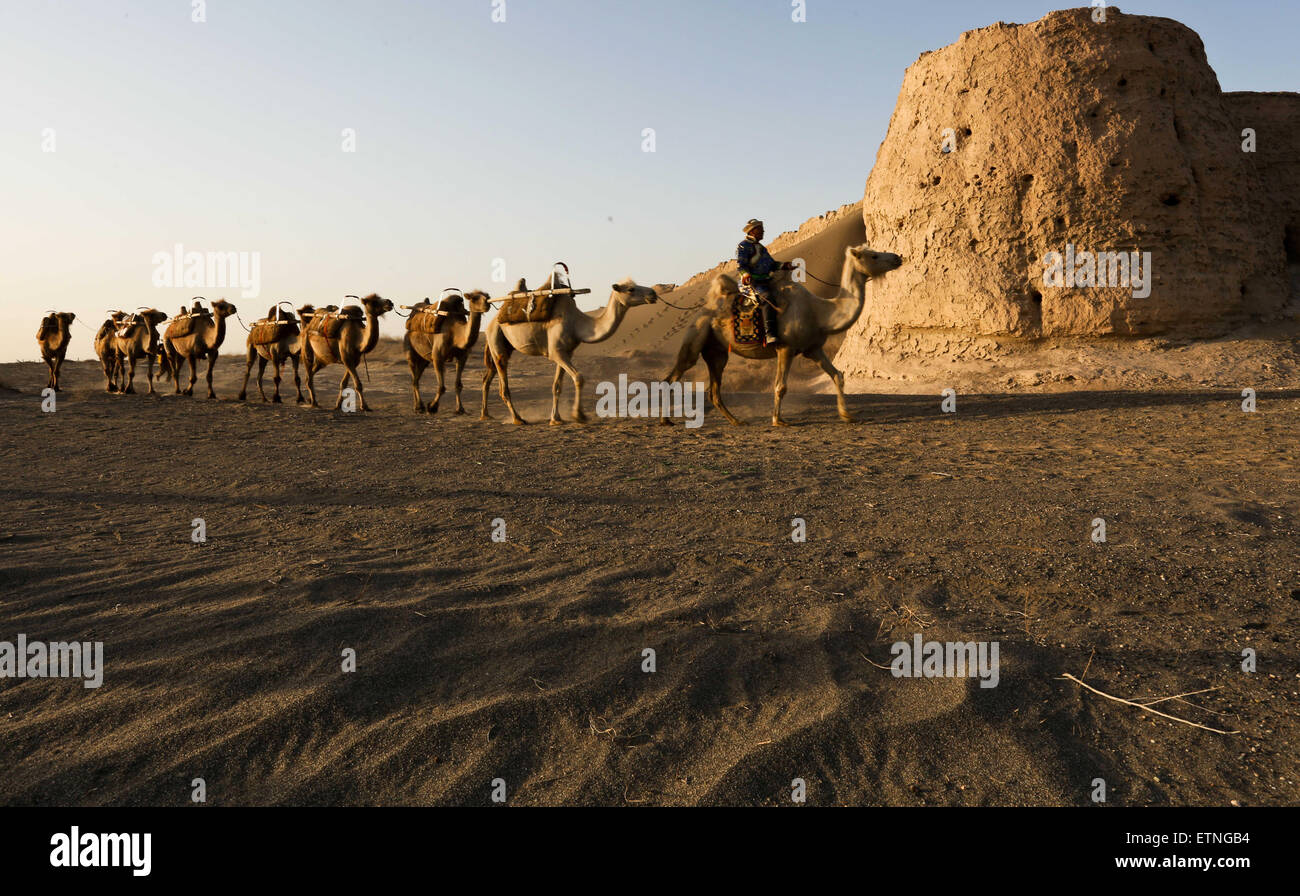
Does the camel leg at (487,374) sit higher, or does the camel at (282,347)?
the camel at (282,347)

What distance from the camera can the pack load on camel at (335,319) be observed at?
1577 centimetres

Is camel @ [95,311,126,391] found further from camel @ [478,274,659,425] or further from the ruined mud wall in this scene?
the ruined mud wall

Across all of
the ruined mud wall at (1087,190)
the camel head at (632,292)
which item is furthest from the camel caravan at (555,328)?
the ruined mud wall at (1087,190)

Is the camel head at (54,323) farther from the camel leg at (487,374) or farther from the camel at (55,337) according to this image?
the camel leg at (487,374)

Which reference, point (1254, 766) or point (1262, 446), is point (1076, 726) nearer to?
point (1254, 766)

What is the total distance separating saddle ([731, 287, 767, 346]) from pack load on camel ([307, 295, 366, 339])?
7572 mm

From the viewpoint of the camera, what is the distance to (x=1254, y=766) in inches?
115

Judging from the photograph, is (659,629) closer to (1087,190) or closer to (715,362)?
(715,362)

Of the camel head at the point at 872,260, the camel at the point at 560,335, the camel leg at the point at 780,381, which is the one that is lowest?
the camel leg at the point at 780,381

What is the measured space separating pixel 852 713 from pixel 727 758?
605mm

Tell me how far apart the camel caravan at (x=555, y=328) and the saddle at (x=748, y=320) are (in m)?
0.02

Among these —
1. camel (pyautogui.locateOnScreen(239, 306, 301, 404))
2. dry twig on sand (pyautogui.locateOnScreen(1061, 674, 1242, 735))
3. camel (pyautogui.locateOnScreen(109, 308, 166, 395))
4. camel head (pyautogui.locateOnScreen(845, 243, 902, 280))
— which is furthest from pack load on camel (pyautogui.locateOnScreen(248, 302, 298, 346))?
dry twig on sand (pyautogui.locateOnScreen(1061, 674, 1242, 735))

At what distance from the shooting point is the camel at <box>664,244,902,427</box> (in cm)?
1216

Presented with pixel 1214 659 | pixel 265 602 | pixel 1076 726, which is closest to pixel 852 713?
pixel 1076 726
